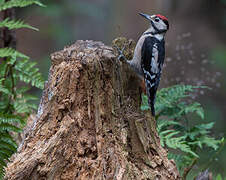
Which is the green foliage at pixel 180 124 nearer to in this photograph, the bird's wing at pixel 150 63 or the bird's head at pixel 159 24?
the bird's wing at pixel 150 63

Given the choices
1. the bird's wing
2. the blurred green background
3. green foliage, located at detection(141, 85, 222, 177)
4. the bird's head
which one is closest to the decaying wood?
green foliage, located at detection(141, 85, 222, 177)

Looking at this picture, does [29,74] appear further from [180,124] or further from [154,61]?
[180,124]

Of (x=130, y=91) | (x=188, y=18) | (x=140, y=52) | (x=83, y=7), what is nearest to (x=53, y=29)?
(x=83, y=7)

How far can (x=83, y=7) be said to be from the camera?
9.13 m

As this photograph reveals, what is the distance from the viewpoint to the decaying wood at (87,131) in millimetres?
2227

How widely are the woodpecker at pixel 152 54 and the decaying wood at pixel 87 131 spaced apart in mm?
886

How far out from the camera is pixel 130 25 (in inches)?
362

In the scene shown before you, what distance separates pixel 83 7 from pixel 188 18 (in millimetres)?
3394

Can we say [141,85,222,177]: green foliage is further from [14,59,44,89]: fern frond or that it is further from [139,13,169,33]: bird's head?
[14,59,44,89]: fern frond

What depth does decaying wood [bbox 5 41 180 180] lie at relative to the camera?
7.30 ft

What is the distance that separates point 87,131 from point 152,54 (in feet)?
5.39

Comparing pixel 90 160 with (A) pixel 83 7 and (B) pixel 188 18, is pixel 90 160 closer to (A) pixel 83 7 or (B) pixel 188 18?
(A) pixel 83 7

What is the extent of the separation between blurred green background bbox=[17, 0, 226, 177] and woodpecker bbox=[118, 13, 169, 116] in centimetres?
364

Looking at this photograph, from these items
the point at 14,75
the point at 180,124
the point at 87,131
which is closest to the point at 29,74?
the point at 14,75
